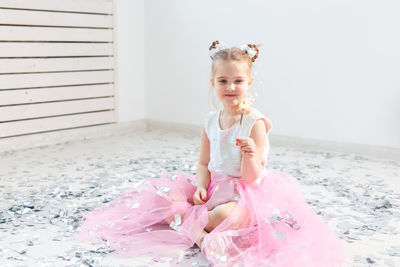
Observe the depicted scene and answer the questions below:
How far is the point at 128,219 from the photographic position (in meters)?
Answer: 1.76

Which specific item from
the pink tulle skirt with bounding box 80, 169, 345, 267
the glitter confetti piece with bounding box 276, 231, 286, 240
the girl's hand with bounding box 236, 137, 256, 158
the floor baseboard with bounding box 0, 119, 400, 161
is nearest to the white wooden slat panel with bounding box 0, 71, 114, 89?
the floor baseboard with bounding box 0, 119, 400, 161

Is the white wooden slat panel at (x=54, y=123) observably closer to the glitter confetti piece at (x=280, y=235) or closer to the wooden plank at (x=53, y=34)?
the wooden plank at (x=53, y=34)

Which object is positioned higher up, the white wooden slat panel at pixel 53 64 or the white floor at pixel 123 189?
the white wooden slat panel at pixel 53 64

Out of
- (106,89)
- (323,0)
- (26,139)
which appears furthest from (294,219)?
(106,89)

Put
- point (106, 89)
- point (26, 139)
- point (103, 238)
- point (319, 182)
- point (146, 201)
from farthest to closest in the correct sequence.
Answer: point (106, 89) → point (26, 139) → point (319, 182) → point (146, 201) → point (103, 238)

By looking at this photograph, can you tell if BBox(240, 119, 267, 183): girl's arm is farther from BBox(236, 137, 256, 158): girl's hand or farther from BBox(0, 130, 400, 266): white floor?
BBox(0, 130, 400, 266): white floor

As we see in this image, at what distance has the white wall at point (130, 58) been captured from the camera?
Answer: 12.1ft

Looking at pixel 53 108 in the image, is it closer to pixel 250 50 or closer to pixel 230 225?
pixel 250 50

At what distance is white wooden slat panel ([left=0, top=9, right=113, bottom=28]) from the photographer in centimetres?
300

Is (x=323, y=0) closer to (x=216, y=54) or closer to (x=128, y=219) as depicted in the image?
(x=216, y=54)

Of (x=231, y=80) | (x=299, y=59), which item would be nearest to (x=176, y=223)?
(x=231, y=80)

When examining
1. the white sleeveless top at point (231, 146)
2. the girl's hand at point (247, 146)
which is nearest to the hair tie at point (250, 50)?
the white sleeveless top at point (231, 146)

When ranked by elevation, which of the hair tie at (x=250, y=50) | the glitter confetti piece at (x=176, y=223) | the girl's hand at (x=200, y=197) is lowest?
the glitter confetti piece at (x=176, y=223)

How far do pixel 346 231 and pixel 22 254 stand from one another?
1.04 metres
